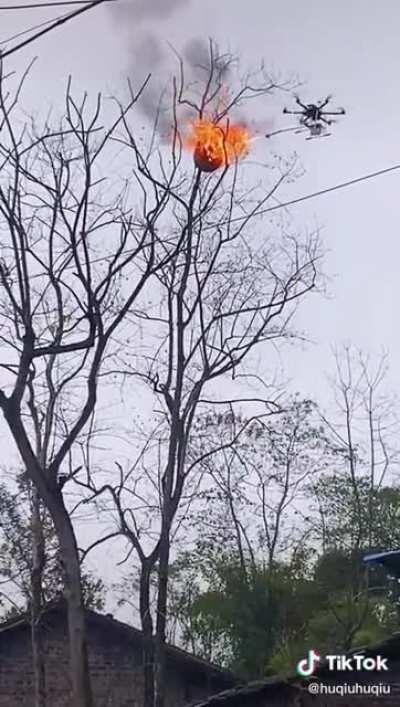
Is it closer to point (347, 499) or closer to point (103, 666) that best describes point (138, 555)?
point (103, 666)

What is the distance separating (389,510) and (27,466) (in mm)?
15718

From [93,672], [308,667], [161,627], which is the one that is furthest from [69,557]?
[93,672]

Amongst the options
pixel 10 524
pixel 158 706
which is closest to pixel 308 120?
pixel 158 706

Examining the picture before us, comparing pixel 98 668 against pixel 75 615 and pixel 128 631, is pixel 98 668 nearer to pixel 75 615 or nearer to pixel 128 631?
pixel 128 631

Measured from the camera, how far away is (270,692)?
13883 millimetres

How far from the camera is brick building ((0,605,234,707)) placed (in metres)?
24.1

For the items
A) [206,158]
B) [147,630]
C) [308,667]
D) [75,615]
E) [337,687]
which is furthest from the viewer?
[147,630]

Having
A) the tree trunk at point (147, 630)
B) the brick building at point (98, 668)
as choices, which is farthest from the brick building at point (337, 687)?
the brick building at point (98, 668)

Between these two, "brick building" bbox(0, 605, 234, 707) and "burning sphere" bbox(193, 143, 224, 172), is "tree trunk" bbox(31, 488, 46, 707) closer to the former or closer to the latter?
"brick building" bbox(0, 605, 234, 707)

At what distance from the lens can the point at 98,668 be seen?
964 inches

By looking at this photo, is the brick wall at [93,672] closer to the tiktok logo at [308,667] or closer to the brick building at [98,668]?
the brick building at [98,668]

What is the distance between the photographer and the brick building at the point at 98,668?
24.1 metres

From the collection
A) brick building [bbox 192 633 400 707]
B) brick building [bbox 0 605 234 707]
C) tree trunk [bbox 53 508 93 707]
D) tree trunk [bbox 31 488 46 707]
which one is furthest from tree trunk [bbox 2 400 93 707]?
brick building [bbox 0 605 234 707]

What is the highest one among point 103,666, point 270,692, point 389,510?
point 389,510
